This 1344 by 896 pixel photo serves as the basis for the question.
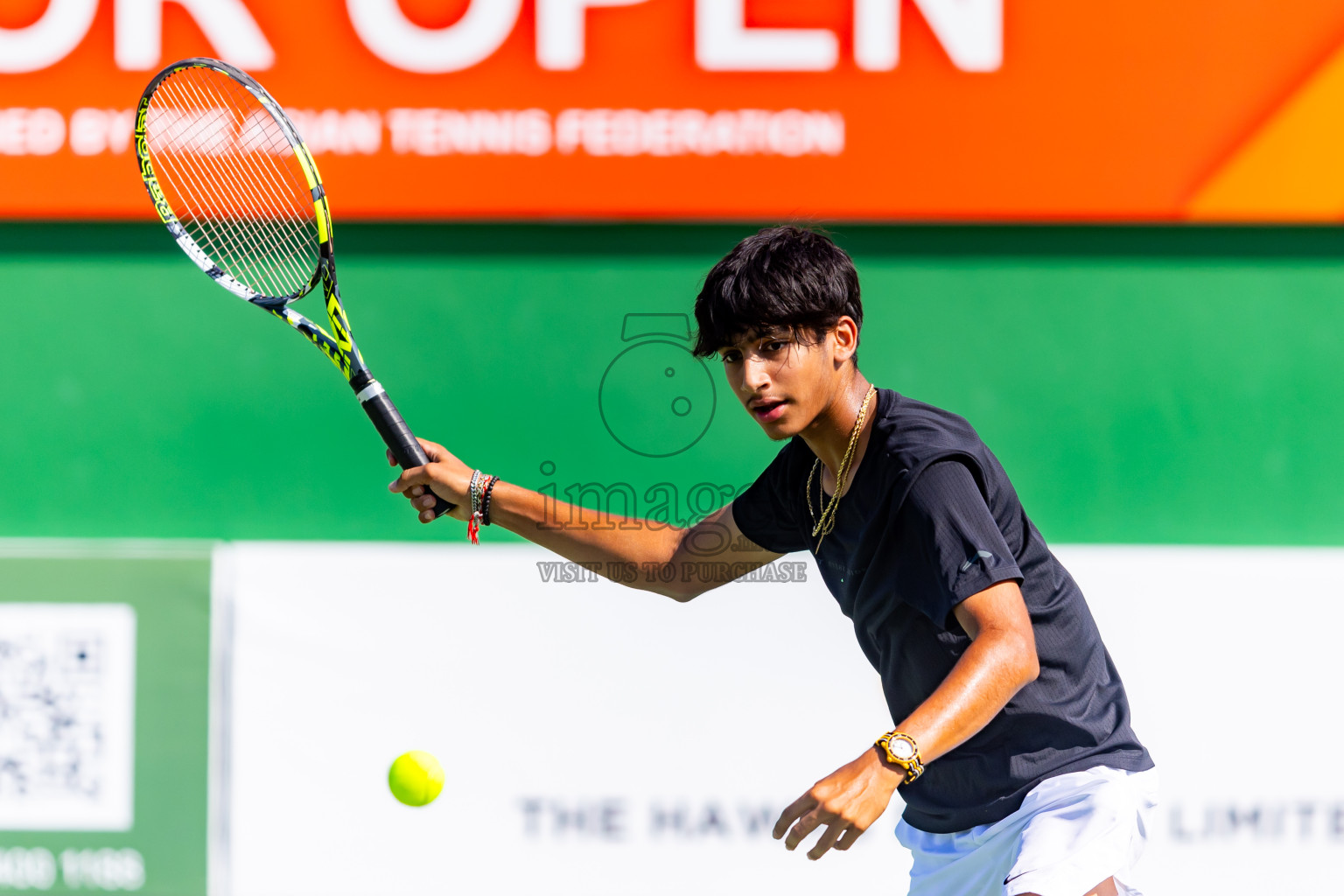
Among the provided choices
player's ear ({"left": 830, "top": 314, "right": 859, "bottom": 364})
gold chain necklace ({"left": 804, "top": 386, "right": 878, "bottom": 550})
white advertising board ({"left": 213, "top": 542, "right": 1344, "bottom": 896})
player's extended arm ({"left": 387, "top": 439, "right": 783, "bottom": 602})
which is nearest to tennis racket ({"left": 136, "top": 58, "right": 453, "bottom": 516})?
white advertising board ({"left": 213, "top": 542, "right": 1344, "bottom": 896})

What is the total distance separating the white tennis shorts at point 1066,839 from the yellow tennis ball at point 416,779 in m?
1.59

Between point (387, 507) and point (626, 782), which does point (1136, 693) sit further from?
point (387, 507)

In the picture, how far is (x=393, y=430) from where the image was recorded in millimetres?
2369

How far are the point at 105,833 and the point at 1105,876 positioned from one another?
285 centimetres

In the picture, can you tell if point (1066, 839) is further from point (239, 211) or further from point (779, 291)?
point (239, 211)

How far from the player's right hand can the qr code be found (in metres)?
1.53

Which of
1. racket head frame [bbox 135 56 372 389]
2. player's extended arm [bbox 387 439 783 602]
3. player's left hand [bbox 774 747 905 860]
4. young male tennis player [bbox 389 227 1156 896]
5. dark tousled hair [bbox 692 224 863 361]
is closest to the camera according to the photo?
player's left hand [bbox 774 747 905 860]

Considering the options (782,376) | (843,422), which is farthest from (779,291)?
(843,422)

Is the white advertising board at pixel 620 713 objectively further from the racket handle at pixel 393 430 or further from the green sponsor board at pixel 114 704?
the racket handle at pixel 393 430

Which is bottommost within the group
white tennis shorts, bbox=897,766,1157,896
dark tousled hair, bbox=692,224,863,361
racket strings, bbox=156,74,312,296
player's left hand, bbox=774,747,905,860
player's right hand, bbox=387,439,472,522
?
white tennis shorts, bbox=897,766,1157,896

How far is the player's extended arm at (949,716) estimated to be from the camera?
1.56m

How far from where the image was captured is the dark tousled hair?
1894mm

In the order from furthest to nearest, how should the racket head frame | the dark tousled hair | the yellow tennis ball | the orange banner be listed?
the orange banner
the yellow tennis ball
the racket head frame
the dark tousled hair

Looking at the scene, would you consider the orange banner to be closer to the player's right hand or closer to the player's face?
the player's right hand
